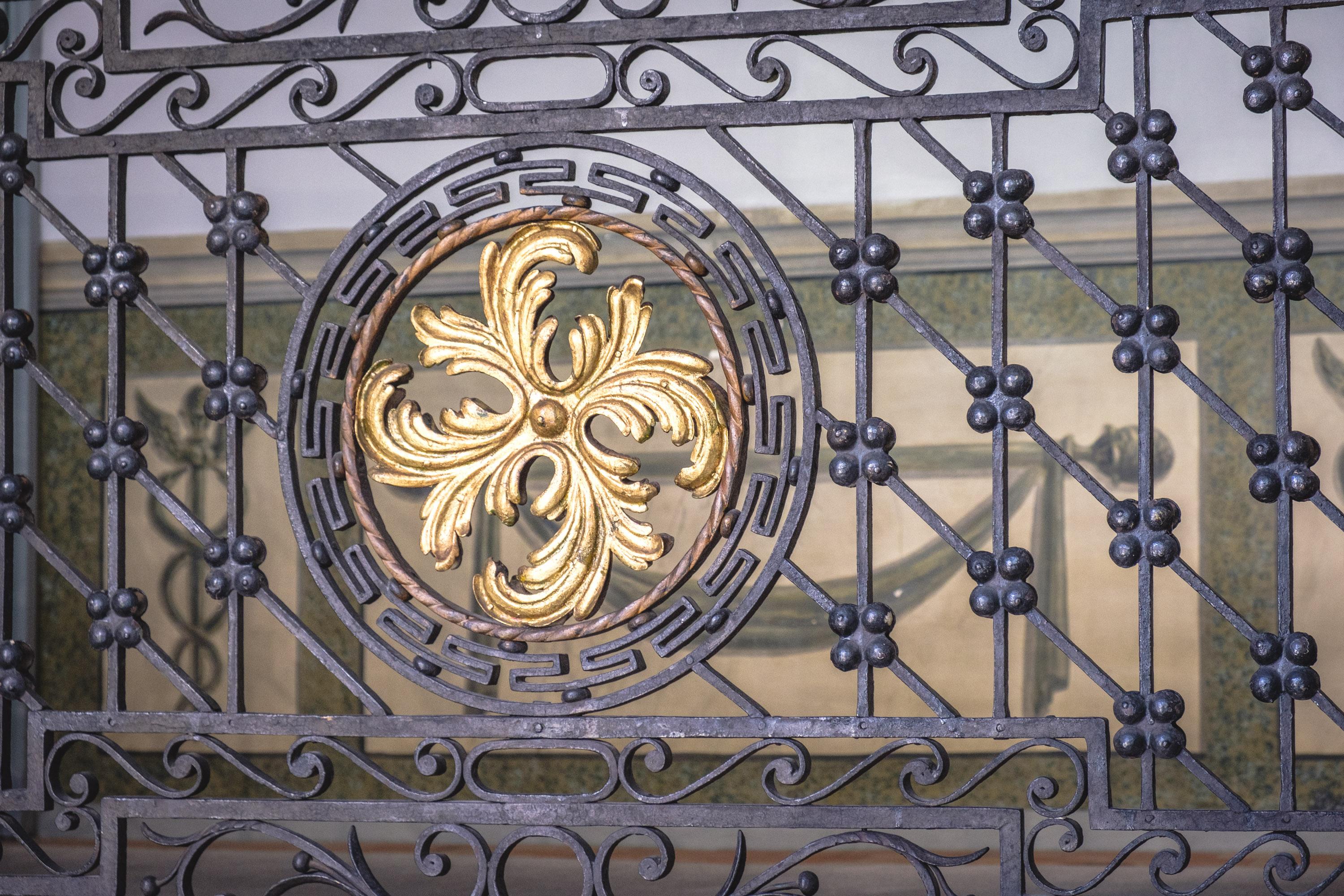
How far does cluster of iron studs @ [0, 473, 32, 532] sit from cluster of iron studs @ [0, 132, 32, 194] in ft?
0.88

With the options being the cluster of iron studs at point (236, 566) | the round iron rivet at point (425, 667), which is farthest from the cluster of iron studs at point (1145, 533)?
the cluster of iron studs at point (236, 566)

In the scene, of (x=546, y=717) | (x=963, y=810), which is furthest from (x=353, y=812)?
(x=963, y=810)

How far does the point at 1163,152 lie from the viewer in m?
1.05

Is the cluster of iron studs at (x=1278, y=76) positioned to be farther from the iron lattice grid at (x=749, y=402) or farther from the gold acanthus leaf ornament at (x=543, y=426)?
the gold acanthus leaf ornament at (x=543, y=426)

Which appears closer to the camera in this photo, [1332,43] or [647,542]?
[647,542]

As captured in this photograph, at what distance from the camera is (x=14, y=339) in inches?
48.3

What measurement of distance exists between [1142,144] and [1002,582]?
0.37 meters

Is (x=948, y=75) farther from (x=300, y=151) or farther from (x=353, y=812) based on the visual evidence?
(x=353, y=812)

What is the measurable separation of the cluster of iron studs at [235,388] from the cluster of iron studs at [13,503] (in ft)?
0.64

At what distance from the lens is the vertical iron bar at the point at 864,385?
1.08m

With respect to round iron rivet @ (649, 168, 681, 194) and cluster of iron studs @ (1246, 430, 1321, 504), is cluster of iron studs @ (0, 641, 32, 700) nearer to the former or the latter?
round iron rivet @ (649, 168, 681, 194)

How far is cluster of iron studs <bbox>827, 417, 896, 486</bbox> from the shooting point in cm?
107

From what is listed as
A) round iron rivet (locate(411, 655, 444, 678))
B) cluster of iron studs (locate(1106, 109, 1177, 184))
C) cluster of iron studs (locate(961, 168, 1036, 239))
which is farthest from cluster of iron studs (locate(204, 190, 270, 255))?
cluster of iron studs (locate(1106, 109, 1177, 184))

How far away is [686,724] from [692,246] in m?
0.39
